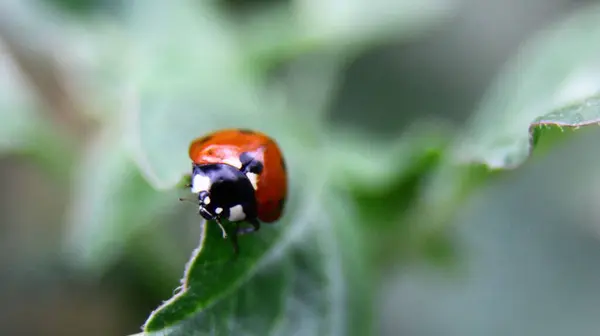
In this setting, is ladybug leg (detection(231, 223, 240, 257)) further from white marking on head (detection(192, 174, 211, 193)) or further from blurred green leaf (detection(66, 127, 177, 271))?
blurred green leaf (detection(66, 127, 177, 271))

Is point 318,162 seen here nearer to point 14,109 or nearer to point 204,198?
point 204,198

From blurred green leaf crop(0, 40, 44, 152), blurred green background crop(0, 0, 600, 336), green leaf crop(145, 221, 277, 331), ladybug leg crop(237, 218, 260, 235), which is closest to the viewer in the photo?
green leaf crop(145, 221, 277, 331)

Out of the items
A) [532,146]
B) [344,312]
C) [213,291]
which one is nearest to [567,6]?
[532,146]

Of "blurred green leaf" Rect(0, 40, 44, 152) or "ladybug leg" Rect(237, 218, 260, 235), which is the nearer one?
"ladybug leg" Rect(237, 218, 260, 235)

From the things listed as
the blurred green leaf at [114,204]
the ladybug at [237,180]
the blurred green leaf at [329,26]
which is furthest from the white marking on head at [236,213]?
the blurred green leaf at [329,26]

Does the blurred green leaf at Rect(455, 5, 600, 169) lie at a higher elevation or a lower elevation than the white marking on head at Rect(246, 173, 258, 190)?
higher

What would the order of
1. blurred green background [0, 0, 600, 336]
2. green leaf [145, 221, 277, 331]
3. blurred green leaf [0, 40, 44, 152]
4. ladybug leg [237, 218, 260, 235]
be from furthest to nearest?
blurred green leaf [0, 40, 44, 152]
blurred green background [0, 0, 600, 336]
ladybug leg [237, 218, 260, 235]
green leaf [145, 221, 277, 331]

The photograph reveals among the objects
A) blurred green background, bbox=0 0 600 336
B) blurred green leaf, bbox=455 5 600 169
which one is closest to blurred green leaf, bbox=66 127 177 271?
blurred green background, bbox=0 0 600 336
